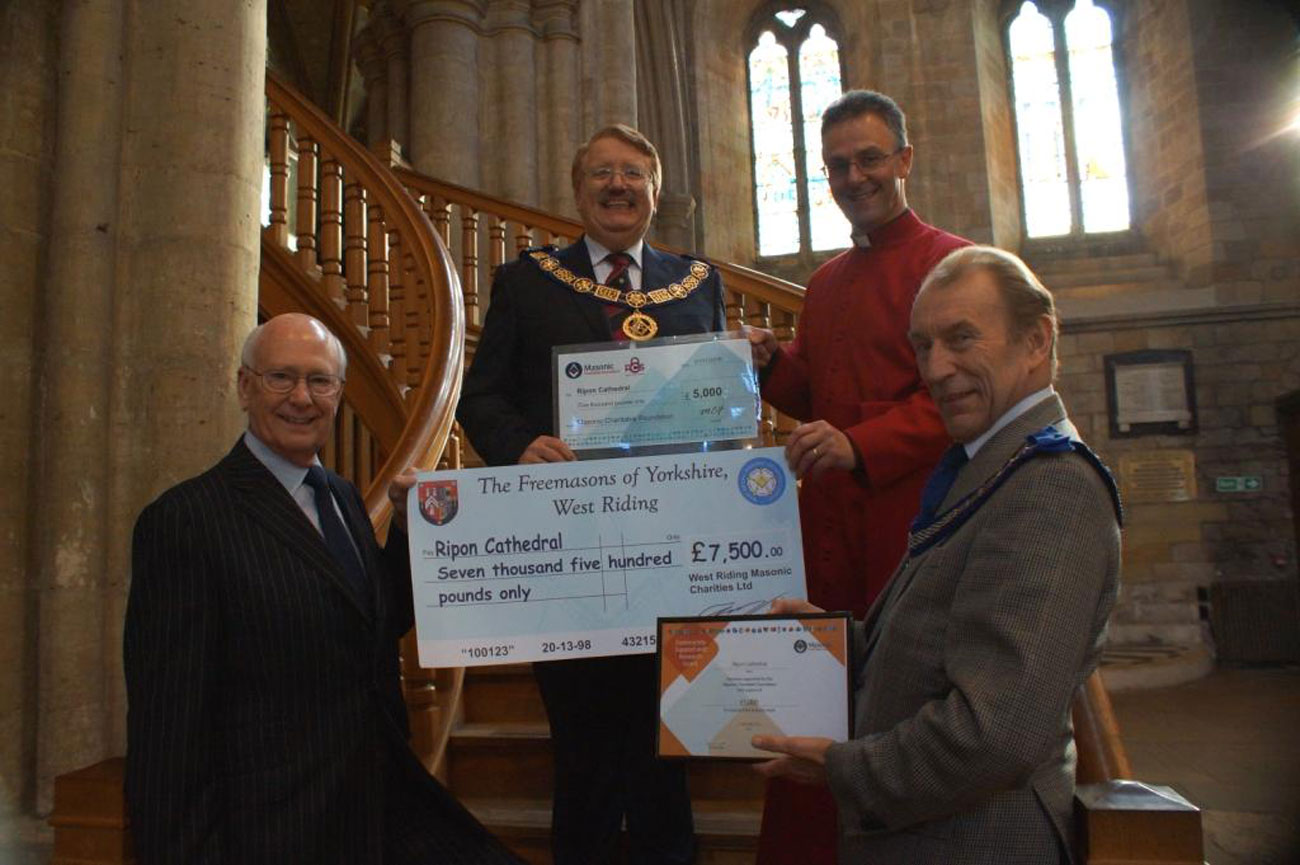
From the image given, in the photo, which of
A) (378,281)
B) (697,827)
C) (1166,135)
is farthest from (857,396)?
(1166,135)

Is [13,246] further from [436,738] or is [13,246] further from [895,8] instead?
[895,8]

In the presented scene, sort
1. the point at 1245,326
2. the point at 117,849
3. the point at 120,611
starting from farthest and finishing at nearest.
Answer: the point at 1245,326 → the point at 120,611 → the point at 117,849

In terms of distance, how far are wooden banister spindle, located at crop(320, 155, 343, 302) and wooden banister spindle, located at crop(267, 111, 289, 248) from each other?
0.62 ft

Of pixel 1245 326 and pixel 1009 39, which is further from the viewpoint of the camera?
pixel 1009 39

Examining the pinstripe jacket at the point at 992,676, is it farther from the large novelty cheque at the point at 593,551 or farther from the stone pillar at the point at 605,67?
the stone pillar at the point at 605,67

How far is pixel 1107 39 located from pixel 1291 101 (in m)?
2.57

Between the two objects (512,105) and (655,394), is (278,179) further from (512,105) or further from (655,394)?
(655,394)

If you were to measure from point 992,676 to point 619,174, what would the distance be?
1324mm

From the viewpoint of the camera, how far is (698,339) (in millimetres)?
1925

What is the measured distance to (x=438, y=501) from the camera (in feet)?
6.07

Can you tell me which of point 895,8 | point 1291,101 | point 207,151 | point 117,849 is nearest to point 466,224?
point 207,151

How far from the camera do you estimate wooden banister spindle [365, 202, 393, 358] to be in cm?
502

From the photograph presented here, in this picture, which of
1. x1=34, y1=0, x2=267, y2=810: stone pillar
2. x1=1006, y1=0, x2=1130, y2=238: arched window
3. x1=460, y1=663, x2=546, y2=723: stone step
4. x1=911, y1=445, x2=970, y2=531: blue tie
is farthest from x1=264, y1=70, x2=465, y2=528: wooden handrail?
x1=1006, y1=0, x2=1130, y2=238: arched window

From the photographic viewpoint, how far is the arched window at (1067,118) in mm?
13086
